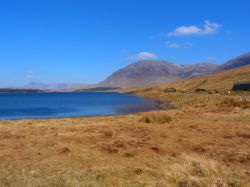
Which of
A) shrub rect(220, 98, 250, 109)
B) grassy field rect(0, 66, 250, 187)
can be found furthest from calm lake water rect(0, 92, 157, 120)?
grassy field rect(0, 66, 250, 187)

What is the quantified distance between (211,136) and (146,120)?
10.4 m

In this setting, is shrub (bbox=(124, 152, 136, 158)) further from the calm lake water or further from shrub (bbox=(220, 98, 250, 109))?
the calm lake water

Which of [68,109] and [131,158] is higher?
[131,158]

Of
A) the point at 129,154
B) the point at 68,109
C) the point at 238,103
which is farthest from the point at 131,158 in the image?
the point at 68,109

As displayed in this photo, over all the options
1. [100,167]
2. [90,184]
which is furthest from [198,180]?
[100,167]

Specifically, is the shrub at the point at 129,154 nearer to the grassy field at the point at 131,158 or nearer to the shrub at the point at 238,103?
the grassy field at the point at 131,158

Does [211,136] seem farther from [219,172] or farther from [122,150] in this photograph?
[219,172]

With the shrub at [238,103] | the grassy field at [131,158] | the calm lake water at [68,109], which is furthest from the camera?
the calm lake water at [68,109]

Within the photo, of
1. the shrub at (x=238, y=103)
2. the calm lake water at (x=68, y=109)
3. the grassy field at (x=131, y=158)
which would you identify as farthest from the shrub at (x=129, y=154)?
the calm lake water at (x=68, y=109)

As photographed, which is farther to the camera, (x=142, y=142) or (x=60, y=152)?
(x=142, y=142)

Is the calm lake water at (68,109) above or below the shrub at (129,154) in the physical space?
below

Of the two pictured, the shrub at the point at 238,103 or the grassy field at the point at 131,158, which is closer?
the grassy field at the point at 131,158

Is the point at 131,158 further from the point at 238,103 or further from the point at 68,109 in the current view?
the point at 68,109

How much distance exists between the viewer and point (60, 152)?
57.9 feet
